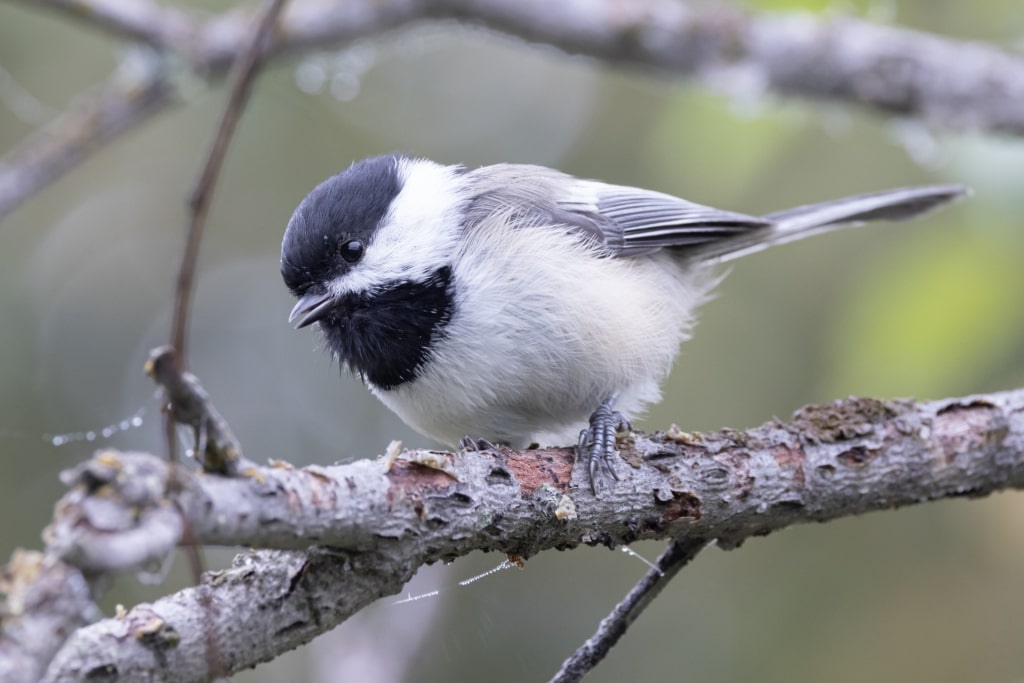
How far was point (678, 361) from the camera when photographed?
469 cm

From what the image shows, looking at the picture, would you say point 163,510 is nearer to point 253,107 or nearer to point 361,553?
point 361,553

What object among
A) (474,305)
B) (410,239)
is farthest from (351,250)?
(474,305)

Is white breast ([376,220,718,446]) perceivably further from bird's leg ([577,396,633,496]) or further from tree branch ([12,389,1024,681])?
tree branch ([12,389,1024,681])

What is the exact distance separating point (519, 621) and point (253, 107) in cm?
319

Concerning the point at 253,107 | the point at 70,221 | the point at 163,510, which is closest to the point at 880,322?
the point at 163,510

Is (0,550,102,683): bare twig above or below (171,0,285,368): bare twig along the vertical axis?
below

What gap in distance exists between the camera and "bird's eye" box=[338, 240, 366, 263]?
275 centimetres

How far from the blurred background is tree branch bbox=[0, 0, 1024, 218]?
0.46ft

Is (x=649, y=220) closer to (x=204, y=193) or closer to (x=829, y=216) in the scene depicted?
(x=829, y=216)

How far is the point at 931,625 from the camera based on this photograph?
4477 millimetres

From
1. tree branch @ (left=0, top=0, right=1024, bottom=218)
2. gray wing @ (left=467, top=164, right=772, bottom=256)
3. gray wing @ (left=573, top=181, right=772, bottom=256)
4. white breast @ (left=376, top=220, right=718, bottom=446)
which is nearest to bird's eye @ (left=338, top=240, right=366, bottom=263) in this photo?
white breast @ (left=376, top=220, right=718, bottom=446)

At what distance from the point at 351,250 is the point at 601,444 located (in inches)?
36.9

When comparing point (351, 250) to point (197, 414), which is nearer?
point (197, 414)

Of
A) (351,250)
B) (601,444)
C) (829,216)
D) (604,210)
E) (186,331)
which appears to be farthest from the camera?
(829,216)
